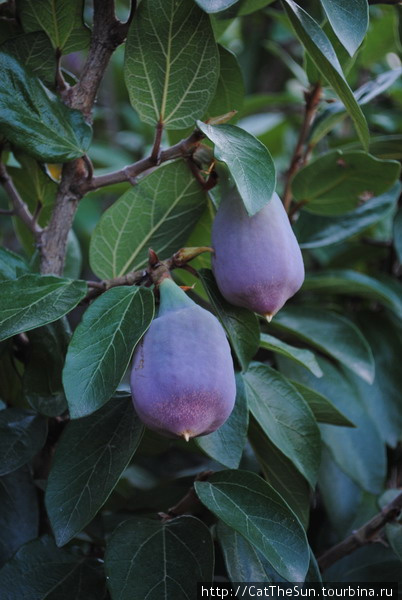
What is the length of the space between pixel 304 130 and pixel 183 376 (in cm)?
50

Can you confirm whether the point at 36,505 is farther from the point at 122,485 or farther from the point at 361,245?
the point at 361,245

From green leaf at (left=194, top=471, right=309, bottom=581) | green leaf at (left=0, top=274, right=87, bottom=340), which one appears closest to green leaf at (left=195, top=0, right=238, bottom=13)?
green leaf at (left=0, top=274, right=87, bottom=340)

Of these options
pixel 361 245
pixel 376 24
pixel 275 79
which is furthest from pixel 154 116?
pixel 275 79

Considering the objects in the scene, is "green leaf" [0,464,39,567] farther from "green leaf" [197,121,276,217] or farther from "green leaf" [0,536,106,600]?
"green leaf" [197,121,276,217]

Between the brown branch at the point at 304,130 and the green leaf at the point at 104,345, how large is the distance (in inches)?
15.3

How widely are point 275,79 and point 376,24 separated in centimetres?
56

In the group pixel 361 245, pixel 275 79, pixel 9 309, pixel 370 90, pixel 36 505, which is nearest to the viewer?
pixel 9 309

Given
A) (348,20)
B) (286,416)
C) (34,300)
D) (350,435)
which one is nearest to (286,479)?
(286,416)

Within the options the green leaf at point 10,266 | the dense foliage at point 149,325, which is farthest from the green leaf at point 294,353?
the green leaf at point 10,266

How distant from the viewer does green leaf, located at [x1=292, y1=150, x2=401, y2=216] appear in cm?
72

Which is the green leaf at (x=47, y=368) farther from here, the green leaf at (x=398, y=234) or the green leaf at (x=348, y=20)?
the green leaf at (x=398, y=234)

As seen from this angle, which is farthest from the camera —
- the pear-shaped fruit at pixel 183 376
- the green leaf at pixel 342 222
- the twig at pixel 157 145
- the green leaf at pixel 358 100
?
the green leaf at pixel 342 222

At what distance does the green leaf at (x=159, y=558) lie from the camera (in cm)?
51

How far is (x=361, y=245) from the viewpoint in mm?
1004
